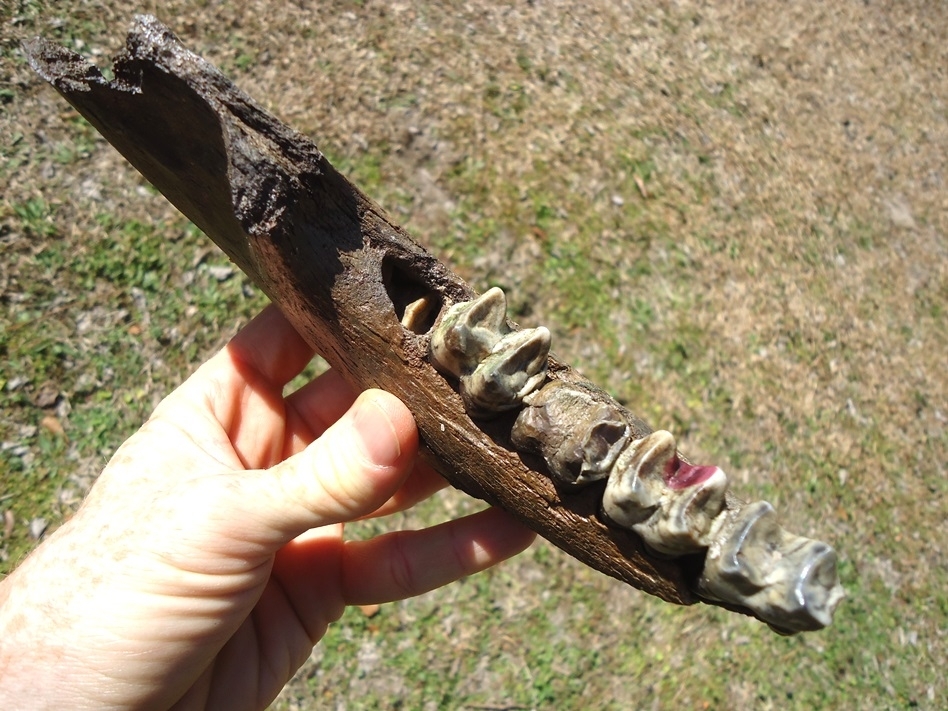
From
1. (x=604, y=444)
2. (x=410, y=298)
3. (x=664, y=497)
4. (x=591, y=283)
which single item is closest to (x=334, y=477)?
(x=410, y=298)

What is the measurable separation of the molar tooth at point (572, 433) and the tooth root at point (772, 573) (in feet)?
1.15

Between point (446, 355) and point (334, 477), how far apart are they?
44 cm

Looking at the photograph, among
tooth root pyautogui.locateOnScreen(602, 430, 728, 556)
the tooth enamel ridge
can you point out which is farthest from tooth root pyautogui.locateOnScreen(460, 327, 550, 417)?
tooth root pyautogui.locateOnScreen(602, 430, 728, 556)

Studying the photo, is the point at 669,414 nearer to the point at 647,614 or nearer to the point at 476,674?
the point at 647,614

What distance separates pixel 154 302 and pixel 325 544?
1.91 metres

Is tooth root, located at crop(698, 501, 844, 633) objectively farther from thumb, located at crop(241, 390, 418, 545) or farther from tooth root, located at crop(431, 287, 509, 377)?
thumb, located at crop(241, 390, 418, 545)

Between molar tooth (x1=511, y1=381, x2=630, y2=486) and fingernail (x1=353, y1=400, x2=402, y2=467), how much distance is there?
34cm

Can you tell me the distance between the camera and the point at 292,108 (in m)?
4.56

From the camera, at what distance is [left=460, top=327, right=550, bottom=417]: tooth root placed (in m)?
1.94

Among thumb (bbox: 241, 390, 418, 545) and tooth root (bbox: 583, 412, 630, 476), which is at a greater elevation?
thumb (bbox: 241, 390, 418, 545)

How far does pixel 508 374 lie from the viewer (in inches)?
77.3

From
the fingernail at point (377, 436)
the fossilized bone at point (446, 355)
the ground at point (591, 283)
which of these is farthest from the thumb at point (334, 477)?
the ground at point (591, 283)

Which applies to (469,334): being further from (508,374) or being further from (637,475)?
(637,475)

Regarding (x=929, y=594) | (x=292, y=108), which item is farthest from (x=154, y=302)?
(x=929, y=594)
